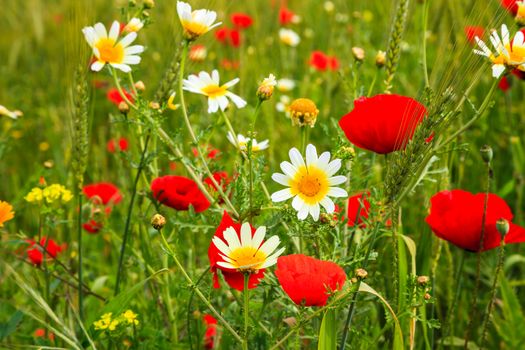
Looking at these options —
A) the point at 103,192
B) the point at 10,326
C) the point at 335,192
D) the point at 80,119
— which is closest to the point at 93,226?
the point at 103,192

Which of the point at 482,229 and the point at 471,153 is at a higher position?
the point at 471,153

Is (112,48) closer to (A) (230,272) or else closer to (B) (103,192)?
(A) (230,272)

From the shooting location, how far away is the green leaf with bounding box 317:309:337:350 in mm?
985

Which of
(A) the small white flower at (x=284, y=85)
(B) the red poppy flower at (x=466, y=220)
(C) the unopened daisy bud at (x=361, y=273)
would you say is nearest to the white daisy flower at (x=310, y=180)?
(C) the unopened daisy bud at (x=361, y=273)

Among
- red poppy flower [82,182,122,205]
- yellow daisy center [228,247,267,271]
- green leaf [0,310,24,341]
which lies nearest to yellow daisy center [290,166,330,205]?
yellow daisy center [228,247,267,271]

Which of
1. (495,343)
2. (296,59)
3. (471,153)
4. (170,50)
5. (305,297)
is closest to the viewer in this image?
(305,297)

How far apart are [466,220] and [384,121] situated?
10.2 inches

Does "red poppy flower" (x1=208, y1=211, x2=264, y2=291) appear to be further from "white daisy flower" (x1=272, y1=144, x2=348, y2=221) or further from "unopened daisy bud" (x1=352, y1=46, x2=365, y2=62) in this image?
"unopened daisy bud" (x1=352, y1=46, x2=365, y2=62)

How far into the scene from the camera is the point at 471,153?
2209 millimetres

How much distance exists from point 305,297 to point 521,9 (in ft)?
2.03

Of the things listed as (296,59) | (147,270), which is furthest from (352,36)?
(147,270)

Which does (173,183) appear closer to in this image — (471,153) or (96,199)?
(96,199)

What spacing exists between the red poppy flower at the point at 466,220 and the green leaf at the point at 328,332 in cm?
26

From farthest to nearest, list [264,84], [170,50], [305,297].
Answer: [170,50], [264,84], [305,297]
